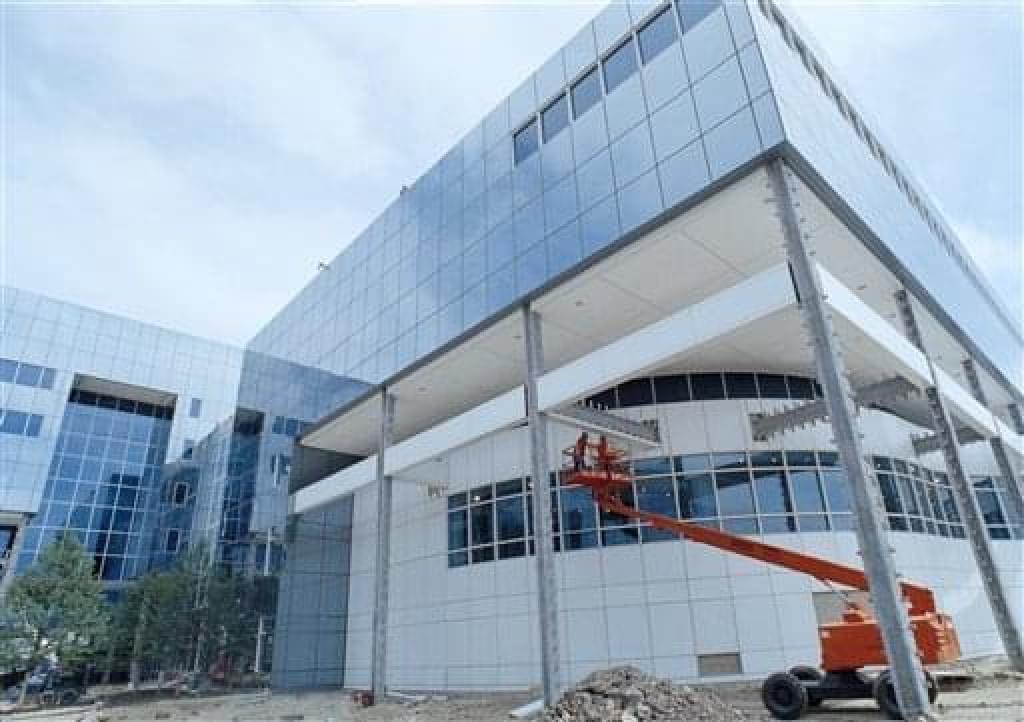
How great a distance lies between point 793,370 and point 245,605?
2732 cm

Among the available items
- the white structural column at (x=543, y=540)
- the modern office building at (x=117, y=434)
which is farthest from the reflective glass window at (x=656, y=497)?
the modern office building at (x=117, y=434)

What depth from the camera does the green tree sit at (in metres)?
27.6

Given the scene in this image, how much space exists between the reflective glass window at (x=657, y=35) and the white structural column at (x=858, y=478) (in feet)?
18.5

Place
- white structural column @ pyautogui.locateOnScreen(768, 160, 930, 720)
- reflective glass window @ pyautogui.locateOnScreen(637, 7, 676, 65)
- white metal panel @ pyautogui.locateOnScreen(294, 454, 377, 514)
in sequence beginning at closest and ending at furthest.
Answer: white structural column @ pyautogui.locateOnScreen(768, 160, 930, 720), reflective glass window @ pyautogui.locateOnScreen(637, 7, 676, 65), white metal panel @ pyautogui.locateOnScreen(294, 454, 377, 514)

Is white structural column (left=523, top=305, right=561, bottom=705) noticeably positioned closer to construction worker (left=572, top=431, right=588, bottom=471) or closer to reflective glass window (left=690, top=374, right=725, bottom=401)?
construction worker (left=572, top=431, right=588, bottom=471)

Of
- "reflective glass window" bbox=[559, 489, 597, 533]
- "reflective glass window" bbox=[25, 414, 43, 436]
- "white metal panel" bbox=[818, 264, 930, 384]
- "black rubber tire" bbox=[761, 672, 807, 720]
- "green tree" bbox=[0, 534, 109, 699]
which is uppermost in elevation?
"reflective glass window" bbox=[25, 414, 43, 436]

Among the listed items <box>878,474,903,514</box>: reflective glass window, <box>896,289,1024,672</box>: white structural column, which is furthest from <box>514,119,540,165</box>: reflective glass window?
<box>878,474,903,514</box>: reflective glass window

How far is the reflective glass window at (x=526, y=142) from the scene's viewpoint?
20.5 meters

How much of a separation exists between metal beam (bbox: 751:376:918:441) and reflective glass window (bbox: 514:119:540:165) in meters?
11.6

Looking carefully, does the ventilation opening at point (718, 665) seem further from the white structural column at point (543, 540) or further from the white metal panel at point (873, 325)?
the white metal panel at point (873, 325)

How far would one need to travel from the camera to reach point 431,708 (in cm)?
1825

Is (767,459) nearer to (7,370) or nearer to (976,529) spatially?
(976,529)

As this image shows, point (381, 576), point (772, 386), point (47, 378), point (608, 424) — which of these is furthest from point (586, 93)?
point (47, 378)

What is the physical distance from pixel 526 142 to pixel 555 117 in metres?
1.37
